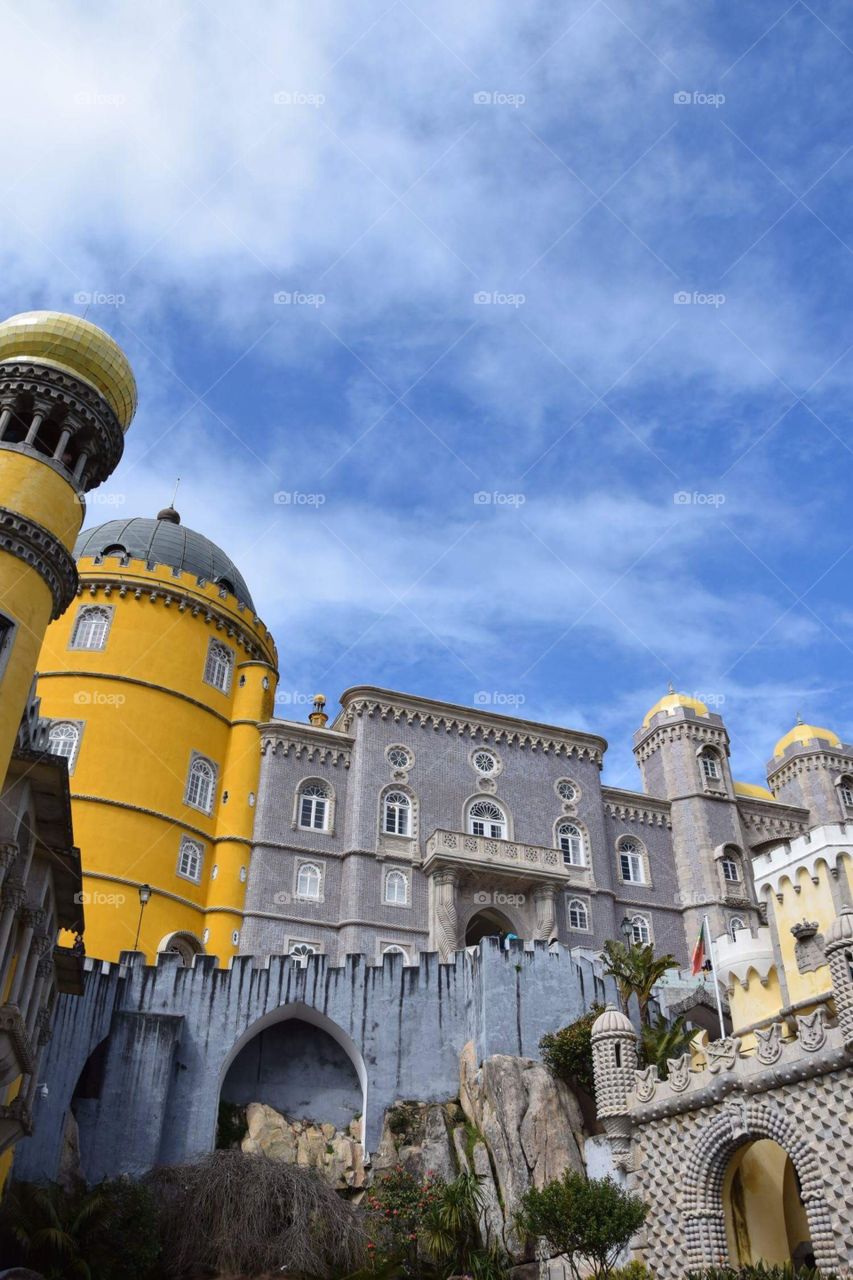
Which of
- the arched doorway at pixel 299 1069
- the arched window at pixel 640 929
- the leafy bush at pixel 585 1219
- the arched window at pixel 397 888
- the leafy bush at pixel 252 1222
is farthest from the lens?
the arched window at pixel 640 929

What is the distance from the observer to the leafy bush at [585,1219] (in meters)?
18.9

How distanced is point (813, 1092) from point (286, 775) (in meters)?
23.3

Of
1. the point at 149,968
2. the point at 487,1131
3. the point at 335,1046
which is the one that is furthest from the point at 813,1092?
the point at 149,968

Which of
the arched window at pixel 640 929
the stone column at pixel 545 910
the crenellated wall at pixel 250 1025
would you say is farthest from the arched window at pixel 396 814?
the crenellated wall at pixel 250 1025

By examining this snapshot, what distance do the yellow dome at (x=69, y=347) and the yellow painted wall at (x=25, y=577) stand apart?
2.30m

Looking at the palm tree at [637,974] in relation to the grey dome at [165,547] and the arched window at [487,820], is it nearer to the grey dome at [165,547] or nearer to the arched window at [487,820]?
the arched window at [487,820]

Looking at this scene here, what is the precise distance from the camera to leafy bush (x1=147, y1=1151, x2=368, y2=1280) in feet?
65.8

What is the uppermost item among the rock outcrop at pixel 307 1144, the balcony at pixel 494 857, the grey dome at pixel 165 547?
the grey dome at pixel 165 547

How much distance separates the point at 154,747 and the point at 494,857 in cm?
1195

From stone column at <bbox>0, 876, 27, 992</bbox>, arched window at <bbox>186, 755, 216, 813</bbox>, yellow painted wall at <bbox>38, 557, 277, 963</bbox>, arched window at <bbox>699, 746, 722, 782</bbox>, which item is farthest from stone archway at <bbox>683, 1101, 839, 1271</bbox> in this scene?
arched window at <bbox>699, 746, 722, 782</bbox>

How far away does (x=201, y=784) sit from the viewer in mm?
37438

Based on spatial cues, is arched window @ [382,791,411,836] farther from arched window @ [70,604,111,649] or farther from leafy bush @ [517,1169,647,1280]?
leafy bush @ [517,1169,647,1280]

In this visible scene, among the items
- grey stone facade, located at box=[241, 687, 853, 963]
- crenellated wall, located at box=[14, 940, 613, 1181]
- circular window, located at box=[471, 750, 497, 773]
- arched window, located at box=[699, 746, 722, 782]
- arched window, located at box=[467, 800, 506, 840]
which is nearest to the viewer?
crenellated wall, located at box=[14, 940, 613, 1181]

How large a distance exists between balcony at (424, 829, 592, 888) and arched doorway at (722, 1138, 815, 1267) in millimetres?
15780
